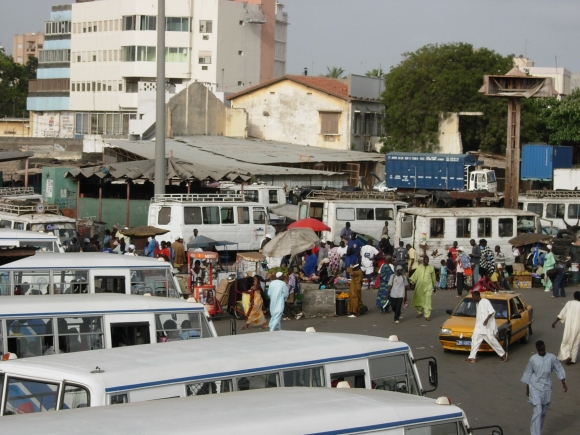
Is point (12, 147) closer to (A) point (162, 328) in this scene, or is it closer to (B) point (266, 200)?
(B) point (266, 200)

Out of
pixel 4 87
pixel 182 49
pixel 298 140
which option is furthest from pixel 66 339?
pixel 4 87

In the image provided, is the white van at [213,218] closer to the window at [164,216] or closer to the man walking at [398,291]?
the window at [164,216]

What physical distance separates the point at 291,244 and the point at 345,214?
777 cm

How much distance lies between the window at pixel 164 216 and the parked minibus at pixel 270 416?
20.9 m

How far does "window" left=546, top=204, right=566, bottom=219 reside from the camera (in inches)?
1266

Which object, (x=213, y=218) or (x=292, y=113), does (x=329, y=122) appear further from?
(x=213, y=218)

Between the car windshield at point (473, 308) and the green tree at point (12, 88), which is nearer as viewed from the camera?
the car windshield at point (473, 308)

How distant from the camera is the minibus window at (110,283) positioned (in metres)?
14.0

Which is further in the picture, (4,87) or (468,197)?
(4,87)

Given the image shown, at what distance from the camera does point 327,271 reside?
75.7 feet

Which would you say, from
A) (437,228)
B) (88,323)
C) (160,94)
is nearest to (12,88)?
(437,228)

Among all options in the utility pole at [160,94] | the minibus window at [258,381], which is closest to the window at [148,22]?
the utility pole at [160,94]

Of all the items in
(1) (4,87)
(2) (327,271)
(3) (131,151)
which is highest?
(1) (4,87)

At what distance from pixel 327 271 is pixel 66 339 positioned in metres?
13.6
